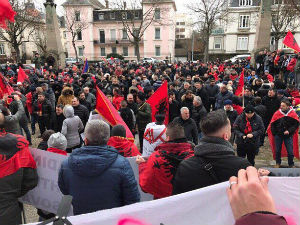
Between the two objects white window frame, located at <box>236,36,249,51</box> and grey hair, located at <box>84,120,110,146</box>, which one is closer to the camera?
grey hair, located at <box>84,120,110,146</box>

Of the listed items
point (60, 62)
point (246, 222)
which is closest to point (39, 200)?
point (246, 222)

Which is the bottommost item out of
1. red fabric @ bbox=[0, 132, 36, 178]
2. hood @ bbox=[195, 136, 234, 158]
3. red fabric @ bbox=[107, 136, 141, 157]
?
red fabric @ bbox=[107, 136, 141, 157]

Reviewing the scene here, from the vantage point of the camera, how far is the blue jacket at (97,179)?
85.2 inches

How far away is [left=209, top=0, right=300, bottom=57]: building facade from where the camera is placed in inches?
1860

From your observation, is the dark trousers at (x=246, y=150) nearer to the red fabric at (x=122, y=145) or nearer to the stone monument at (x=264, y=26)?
the red fabric at (x=122, y=145)

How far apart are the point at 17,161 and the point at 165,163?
149 cm

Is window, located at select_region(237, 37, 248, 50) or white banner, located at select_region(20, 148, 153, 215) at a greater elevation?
window, located at select_region(237, 37, 248, 50)

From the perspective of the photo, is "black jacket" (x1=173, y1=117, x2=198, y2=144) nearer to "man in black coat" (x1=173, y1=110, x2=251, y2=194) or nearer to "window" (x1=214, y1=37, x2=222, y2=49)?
"man in black coat" (x1=173, y1=110, x2=251, y2=194)

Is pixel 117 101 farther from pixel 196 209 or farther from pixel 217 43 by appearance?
pixel 217 43

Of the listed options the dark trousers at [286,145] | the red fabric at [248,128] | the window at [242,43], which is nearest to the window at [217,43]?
the window at [242,43]

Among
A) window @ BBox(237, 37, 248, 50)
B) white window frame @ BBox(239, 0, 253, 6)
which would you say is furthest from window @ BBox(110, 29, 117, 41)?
white window frame @ BBox(239, 0, 253, 6)

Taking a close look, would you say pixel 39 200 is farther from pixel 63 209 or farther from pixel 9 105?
pixel 9 105

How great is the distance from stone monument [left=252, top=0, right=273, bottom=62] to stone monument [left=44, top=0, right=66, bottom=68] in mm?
13797

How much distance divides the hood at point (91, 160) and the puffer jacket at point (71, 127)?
10.7ft
